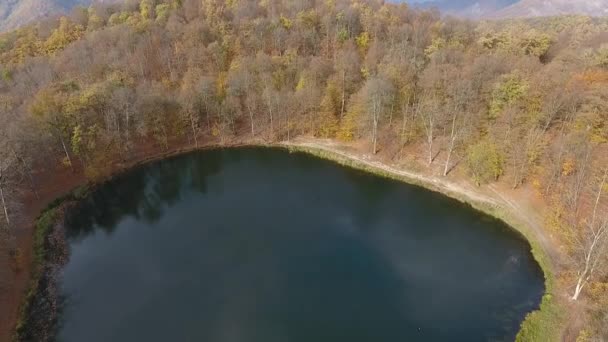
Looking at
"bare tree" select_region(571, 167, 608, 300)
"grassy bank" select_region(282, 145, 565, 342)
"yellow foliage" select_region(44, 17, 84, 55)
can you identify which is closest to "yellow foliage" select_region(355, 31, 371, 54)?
"grassy bank" select_region(282, 145, 565, 342)

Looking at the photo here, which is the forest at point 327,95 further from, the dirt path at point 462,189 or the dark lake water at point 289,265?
the dark lake water at point 289,265

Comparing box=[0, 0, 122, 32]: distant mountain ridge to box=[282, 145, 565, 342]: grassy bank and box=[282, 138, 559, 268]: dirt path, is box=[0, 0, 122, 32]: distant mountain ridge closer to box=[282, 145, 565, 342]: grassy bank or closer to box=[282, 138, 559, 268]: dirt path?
box=[282, 138, 559, 268]: dirt path

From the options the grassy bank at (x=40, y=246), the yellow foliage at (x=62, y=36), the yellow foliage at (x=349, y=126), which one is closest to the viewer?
the grassy bank at (x=40, y=246)

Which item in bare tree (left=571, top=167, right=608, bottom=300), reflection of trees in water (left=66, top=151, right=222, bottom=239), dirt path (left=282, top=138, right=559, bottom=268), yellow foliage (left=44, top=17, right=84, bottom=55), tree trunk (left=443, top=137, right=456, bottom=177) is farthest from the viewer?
yellow foliage (left=44, top=17, right=84, bottom=55)

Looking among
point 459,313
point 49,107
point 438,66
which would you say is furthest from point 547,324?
point 49,107

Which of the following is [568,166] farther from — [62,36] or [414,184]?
[62,36]

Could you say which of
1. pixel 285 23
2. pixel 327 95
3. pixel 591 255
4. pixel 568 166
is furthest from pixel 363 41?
pixel 591 255

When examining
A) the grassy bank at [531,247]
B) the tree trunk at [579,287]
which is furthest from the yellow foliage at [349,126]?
the tree trunk at [579,287]
